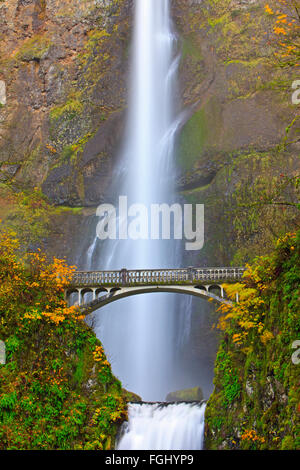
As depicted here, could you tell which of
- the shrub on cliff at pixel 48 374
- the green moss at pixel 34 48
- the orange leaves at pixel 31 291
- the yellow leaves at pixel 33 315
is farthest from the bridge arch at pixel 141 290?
the green moss at pixel 34 48

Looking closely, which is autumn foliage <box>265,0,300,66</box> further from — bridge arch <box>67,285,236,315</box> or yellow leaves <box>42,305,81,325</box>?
yellow leaves <box>42,305,81,325</box>

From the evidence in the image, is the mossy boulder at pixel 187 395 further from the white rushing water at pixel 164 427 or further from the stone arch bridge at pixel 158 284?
the white rushing water at pixel 164 427

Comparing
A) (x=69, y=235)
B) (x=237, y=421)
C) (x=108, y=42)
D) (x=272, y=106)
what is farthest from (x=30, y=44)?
(x=237, y=421)

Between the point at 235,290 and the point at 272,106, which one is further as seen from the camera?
the point at 272,106

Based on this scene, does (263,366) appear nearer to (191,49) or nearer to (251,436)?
(251,436)

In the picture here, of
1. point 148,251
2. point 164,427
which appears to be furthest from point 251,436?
point 148,251

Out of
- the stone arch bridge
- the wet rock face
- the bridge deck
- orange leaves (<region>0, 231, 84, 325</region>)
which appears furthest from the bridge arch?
the wet rock face

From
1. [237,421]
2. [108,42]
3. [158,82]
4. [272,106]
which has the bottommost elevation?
[237,421]

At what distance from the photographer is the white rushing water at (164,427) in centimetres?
1944

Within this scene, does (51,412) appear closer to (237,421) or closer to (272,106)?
(237,421)

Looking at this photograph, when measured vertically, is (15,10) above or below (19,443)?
above
